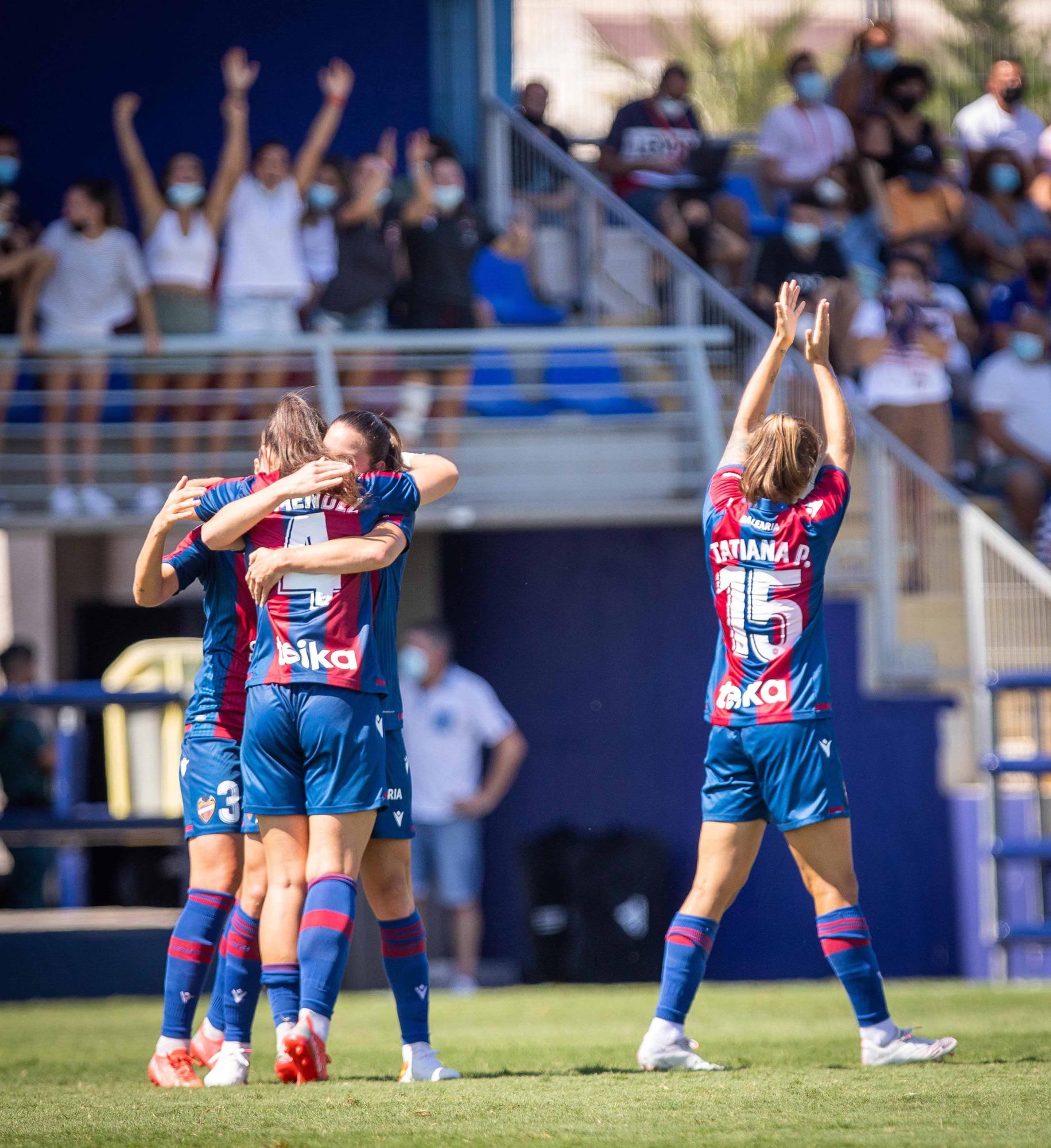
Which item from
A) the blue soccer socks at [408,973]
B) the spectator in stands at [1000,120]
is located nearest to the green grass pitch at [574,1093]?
the blue soccer socks at [408,973]

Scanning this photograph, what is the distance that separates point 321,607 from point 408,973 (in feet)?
3.66

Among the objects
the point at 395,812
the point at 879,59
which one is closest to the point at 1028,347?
the point at 879,59

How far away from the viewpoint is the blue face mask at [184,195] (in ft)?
39.9

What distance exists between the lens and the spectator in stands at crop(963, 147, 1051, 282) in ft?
47.0

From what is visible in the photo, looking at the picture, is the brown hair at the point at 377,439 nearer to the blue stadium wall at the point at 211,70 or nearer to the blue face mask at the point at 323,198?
the blue face mask at the point at 323,198

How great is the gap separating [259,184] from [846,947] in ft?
27.8

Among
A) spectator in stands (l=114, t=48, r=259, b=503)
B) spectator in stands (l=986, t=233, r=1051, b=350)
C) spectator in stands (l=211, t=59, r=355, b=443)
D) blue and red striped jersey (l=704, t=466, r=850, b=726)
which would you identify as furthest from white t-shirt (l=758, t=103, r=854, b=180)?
blue and red striped jersey (l=704, t=466, r=850, b=726)

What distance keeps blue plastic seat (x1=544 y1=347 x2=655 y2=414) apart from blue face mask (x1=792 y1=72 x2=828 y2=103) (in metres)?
3.20

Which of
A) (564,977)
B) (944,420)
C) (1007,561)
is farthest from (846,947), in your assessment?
(944,420)

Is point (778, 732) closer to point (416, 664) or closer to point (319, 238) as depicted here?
point (416, 664)

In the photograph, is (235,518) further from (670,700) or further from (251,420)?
(670,700)

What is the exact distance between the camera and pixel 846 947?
17.5ft

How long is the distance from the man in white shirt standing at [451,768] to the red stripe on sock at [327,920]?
601 cm

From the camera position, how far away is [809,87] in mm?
14172
